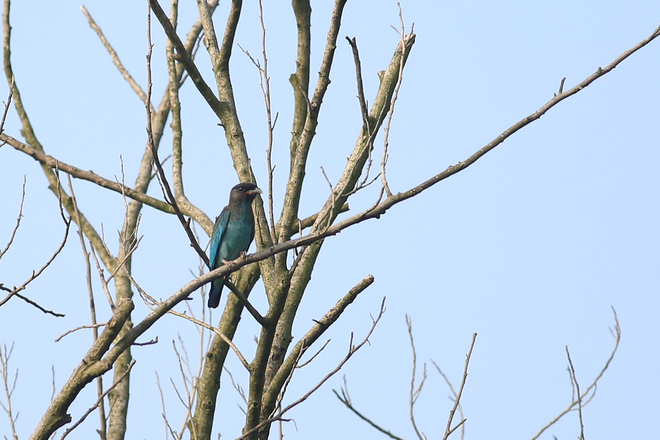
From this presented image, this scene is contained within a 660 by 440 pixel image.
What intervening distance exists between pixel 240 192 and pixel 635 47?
4.20m

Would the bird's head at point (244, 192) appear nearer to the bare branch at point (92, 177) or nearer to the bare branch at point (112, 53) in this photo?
the bare branch at point (92, 177)

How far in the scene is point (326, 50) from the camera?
18.0 ft

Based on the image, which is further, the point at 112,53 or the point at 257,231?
the point at 112,53

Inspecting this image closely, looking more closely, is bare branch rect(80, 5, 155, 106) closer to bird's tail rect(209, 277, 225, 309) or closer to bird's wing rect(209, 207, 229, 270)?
bird's wing rect(209, 207, 229, 270)

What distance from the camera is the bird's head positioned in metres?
6.39

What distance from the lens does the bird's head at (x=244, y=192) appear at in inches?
251

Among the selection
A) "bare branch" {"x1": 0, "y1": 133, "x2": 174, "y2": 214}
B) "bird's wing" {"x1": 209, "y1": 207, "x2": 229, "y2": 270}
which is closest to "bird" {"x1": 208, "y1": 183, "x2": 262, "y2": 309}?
"bird's wing" {"x1": 209, "y1": 207, "x2": 229, "y2": 270}

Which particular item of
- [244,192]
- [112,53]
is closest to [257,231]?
[244,192]

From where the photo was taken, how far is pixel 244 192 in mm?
6977

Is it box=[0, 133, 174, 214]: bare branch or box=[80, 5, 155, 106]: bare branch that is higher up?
box=[80, 5, 155, 106]: bare branch

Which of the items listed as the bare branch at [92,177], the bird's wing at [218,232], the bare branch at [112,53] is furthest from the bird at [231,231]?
the bare branch at [112,53]

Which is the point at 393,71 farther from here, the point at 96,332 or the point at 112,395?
the point at 112,395

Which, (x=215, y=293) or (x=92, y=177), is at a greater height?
(x=92, y=177)

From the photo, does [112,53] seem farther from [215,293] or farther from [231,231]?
[215,293]
